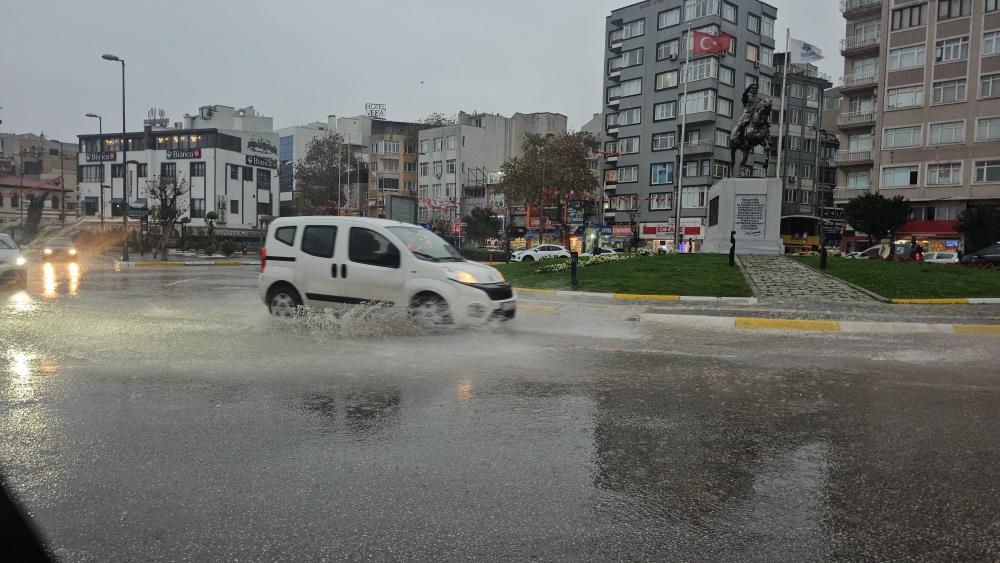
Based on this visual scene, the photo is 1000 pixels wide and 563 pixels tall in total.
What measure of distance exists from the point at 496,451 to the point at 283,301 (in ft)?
24.2

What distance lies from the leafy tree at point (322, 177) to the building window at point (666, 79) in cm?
3599

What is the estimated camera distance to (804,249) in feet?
159

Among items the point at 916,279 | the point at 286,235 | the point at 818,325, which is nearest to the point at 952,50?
the point at 916,279

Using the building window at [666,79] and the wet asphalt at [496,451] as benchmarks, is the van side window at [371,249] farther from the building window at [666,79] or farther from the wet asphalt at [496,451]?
the building window at [666,79]

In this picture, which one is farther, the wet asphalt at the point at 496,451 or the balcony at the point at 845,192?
the balcony at the point at 845,192

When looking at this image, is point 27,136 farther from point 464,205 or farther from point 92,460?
point 92,460

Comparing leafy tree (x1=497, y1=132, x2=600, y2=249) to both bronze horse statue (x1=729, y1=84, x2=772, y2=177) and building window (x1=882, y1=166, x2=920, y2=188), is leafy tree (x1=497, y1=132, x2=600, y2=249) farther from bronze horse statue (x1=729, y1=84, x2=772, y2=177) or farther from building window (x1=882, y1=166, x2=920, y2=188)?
bronze horse statue (x1=729, y1=84, x2=772, y2=177)

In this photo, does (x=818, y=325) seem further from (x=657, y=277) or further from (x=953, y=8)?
(x=953, y=8)

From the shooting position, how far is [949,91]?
49.2 metres

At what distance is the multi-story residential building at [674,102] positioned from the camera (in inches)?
2520

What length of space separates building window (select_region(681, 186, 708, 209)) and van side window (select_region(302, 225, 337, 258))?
190ft

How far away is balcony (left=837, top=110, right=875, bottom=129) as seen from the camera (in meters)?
56.6

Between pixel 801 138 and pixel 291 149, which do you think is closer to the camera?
pixel 801 138

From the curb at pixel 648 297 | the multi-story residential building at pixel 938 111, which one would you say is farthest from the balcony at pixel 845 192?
the curb at pixel 648 297
